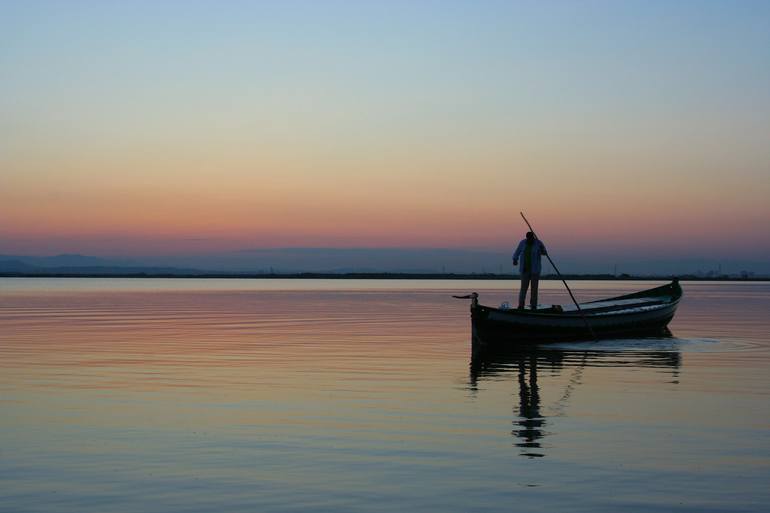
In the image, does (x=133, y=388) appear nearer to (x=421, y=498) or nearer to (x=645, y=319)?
(x=421, y=498)

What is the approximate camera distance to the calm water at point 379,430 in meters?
9.91

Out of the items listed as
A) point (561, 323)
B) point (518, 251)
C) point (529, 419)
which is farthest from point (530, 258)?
point (529, 419)

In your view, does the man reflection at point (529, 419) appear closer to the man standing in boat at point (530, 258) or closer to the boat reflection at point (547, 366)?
the boat reflection at point (547, 366)

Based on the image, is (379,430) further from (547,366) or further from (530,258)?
(530,258)

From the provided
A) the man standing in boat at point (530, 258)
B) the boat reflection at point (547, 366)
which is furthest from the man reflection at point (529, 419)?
the man standing in boat at point (530, 258)

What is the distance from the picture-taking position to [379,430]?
13.7m

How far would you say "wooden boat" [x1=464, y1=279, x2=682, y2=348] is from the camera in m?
28.8

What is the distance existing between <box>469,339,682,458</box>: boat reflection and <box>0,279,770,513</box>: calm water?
0.23ft

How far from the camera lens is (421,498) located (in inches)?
384

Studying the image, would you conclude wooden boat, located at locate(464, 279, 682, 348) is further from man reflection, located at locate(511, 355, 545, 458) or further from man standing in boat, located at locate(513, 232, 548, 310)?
man reflection, located at locate(511, 355, 545, 458)

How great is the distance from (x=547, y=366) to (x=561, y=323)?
7.13m

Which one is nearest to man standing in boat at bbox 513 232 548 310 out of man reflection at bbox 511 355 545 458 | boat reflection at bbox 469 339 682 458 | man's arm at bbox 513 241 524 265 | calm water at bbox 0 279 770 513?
man's arm at bbox 513 241 524 265

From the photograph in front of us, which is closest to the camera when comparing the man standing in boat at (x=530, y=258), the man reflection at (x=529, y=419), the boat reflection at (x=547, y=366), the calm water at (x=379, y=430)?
the calm water at (x=379, y=430)

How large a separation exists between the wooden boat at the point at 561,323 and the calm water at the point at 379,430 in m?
1.89
